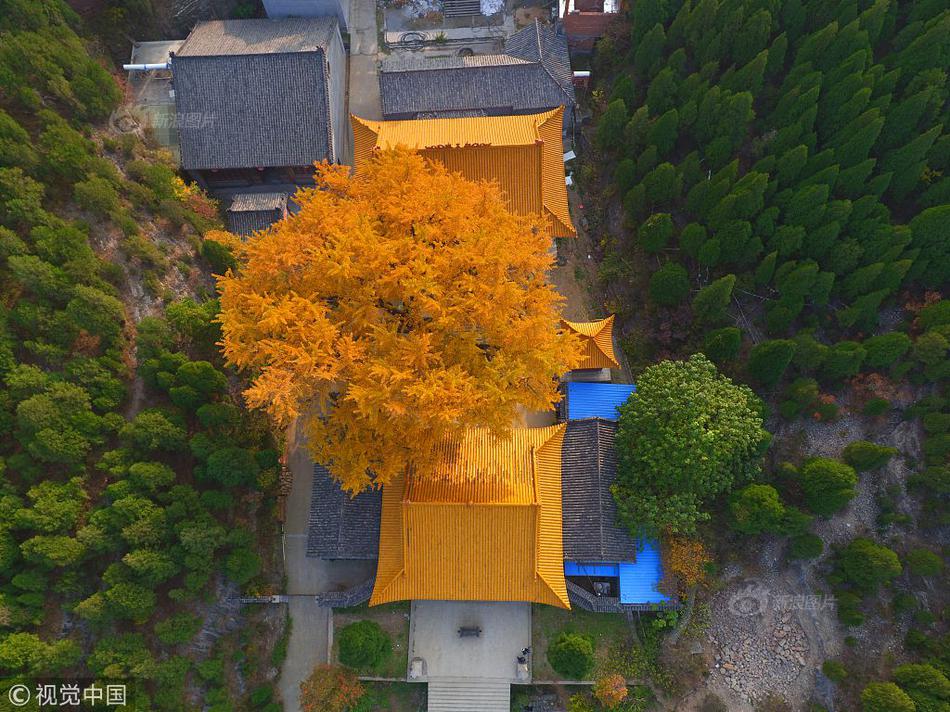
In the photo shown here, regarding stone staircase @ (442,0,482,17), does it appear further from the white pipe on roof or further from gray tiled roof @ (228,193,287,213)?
the white pipe on roof

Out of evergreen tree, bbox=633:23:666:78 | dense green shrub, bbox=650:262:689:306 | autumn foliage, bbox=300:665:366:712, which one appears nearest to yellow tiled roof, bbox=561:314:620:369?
dense green shrub, bbox=650:262:689:306

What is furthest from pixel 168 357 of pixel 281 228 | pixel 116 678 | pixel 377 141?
pixel 377 141

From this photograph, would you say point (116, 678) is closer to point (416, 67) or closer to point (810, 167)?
point (416, 67)

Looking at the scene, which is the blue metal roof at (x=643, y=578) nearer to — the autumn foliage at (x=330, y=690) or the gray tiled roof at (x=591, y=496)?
the gray tiled roof at (x=591, y=496)

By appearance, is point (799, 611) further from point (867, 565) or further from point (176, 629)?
point (176, 629)

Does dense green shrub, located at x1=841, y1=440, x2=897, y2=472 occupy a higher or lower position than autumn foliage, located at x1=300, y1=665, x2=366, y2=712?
higher

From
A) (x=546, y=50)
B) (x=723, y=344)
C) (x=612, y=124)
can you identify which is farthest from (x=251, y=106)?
(x=723, y=344)
